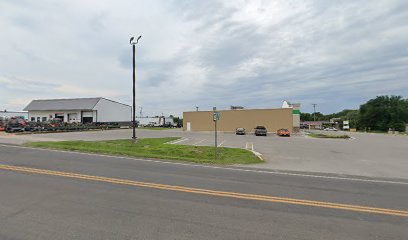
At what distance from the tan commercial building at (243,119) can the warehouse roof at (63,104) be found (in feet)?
74.6

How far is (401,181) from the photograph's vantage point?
402 inches

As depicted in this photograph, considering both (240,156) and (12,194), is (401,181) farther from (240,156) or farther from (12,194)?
(12,194)

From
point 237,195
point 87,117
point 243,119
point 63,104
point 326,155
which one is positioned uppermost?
point 63,104

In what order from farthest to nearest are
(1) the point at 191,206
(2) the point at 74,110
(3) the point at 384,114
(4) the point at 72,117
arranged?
(3) the point at 384,114 → (4) the point at 72,117 → (2) the point at 74,110 → (1) the point at 191,206

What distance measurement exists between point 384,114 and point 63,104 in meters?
108

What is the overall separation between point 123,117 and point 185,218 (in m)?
77.4

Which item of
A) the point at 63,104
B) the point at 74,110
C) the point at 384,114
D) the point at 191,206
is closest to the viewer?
the point at 191,206

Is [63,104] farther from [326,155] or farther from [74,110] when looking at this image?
[326,155]

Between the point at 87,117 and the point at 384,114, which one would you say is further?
the point at 384,114

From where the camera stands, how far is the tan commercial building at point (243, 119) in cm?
5434

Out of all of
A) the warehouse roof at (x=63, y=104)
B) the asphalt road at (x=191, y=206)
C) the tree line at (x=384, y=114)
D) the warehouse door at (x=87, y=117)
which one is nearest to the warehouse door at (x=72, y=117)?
the warehouse roof at (x=63, y=104)

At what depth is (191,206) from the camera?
592 centimetres

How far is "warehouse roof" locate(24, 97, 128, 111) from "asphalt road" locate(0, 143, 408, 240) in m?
61.0

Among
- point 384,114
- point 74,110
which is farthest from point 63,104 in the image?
point 384,114
